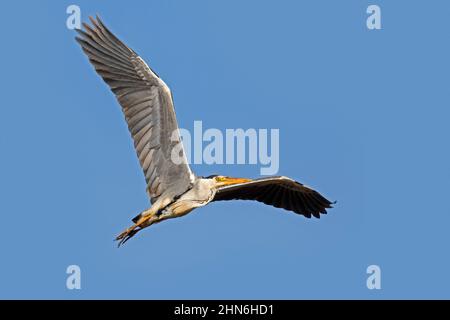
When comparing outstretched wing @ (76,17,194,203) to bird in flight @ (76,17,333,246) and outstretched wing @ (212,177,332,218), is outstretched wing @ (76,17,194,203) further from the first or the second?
outstretched wing @ (212,177,332,218)

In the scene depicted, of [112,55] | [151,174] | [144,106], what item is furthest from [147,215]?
[112,55]

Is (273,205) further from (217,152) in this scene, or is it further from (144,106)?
(144,106)

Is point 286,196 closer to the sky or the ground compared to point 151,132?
closer to the ground

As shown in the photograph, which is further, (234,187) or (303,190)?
(303,190)

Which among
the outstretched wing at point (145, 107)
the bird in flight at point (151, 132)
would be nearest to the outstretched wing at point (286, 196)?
the bird in flight at point (151, 132)

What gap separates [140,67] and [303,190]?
3805mm

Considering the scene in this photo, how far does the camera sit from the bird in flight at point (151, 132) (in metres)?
15.2

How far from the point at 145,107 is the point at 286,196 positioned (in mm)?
3449

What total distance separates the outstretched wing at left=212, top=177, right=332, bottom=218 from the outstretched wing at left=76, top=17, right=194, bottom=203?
4.82 ft

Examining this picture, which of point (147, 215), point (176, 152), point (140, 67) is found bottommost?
point (147, 215)

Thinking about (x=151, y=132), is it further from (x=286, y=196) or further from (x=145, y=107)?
(x=286, y=196)

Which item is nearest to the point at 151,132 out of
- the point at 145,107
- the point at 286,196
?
the point at 145,107

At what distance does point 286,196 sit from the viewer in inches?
687
